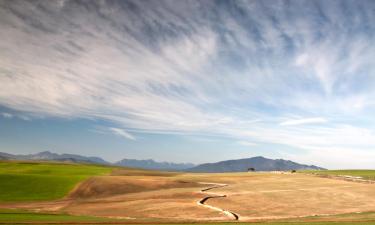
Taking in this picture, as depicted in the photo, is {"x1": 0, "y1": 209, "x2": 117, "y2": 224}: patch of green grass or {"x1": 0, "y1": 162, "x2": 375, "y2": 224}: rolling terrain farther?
{"x1": 0, "y1": 162, "x2": 375, "y2": 224}: rolling terrain

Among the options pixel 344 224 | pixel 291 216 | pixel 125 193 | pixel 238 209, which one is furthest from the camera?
pixel 125 193

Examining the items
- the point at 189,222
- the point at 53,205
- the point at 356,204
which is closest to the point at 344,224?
the point at 189,222

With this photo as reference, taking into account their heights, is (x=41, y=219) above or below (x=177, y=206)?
below

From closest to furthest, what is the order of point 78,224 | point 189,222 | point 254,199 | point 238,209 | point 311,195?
point 78,224 < point 189,222 < point 238,209 < point 254,199 < point 311,195

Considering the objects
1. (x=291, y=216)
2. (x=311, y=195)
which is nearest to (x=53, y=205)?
(x=291, y=216)

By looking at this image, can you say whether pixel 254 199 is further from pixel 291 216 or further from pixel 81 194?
pixel 81 194

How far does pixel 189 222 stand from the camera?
34.6 m

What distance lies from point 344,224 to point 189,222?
13891mm

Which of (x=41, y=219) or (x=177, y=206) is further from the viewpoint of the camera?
(x=177, y=206)

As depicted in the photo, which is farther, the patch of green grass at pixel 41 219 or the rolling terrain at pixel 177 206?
the rolling terrain at pixel 177 206

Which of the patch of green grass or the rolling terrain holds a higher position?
the rolling terrain

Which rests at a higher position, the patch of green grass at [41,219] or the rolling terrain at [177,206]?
the rolling terrain at [177,206]

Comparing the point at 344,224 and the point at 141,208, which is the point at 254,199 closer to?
the point at 141,208

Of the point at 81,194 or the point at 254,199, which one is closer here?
the point at 254,199
